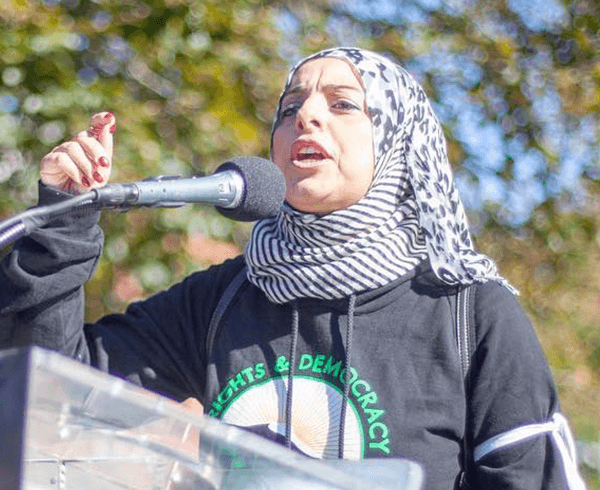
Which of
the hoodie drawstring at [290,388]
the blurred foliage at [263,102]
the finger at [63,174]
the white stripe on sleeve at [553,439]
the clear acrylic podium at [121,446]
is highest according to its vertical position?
the blurred foliage at [263,102]

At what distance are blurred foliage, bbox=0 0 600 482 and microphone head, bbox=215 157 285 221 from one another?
→ 1923 mm

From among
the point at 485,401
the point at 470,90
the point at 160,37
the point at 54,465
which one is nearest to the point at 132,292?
the point at 160,37

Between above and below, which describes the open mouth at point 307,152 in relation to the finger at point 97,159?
above

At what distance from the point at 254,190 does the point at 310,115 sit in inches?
25.1

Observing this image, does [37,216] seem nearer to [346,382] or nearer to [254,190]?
[254,190]

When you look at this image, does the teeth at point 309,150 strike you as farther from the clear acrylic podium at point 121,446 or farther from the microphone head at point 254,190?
the clear acrylic podium at point 121,446

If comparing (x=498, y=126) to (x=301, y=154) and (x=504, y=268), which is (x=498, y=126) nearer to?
(x=504, y=268)

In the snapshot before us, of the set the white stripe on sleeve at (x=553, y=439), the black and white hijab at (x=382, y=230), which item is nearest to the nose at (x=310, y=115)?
the black and white hijab at (x=382, y=230)

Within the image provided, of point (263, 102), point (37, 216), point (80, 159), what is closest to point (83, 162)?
point (80, 159)

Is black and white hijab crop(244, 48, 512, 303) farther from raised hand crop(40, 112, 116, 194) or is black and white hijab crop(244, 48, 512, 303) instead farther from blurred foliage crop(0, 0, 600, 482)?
blurred foliage crop(0, 0, 600, 482)

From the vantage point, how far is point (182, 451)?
1364 millimetres

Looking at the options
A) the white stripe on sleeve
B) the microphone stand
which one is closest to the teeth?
the white stripe on sleeve

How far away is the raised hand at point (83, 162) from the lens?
2018mm

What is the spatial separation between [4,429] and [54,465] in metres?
Answer: 0.21
